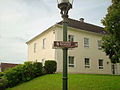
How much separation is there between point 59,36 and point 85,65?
6292 mm

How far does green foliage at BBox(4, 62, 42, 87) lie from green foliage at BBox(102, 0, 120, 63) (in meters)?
7.48

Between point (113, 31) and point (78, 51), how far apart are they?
9917 mm

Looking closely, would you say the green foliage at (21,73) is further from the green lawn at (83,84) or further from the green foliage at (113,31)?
the green foliage at (113,31)

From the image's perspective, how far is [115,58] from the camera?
1323cm

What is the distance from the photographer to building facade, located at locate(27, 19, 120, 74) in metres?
21.2

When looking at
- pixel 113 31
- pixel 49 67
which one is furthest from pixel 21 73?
pixel 113 31

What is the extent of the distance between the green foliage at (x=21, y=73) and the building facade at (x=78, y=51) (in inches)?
191

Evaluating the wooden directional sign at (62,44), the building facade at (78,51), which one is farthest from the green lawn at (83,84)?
the building facade at (78,51)

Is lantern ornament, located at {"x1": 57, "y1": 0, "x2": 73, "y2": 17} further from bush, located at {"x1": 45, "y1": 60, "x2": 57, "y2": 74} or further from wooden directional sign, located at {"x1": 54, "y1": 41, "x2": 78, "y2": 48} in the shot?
bush, located at {"x1": 45, "y1": 60, "x2": 57, "y2": 74}

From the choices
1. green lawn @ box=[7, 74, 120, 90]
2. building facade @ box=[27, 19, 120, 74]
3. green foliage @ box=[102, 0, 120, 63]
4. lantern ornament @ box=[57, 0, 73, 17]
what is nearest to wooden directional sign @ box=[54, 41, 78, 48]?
lantern ornament @ box=[57, 0, 73, 17]

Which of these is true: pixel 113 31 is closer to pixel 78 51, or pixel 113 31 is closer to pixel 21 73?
pixel 21 73

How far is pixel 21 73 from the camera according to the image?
48.4ft

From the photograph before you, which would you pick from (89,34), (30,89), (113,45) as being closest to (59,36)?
(89,34)

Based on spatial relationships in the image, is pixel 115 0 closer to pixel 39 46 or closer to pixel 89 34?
pixel 89 34
